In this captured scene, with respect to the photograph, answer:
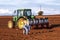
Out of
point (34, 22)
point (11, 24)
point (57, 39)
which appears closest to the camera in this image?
point (57, 39)

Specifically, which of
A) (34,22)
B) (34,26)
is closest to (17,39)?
(34,22)

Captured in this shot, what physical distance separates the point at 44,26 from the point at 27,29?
8321mm

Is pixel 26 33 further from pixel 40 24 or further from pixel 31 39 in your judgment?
pixel 40 24

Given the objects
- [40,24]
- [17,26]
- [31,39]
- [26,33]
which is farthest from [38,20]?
[31,39]

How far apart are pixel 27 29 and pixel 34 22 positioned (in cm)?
554

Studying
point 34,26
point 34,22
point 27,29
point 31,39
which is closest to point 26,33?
point 27,29

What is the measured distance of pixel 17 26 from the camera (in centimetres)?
2975

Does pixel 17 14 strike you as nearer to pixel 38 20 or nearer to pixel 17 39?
Result: pixel 38 20

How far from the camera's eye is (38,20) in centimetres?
2856

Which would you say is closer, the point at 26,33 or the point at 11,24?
the point at 26,33

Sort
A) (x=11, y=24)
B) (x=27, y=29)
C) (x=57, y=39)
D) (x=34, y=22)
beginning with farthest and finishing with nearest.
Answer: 1. (x=11, y=24)
2. (x=34, y=22)
3. (x=27, y=29)
4. (x=57, y=39)

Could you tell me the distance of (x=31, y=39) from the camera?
19312 millimetres

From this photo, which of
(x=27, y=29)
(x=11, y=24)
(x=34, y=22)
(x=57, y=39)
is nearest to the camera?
(x=57, y=39)

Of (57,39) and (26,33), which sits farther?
(26,33)
